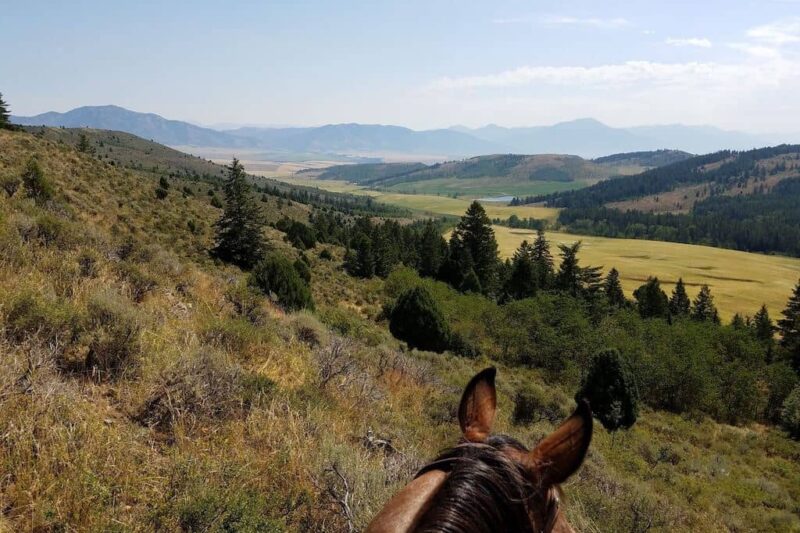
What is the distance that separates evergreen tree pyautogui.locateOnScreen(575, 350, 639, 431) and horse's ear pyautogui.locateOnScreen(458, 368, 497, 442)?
27.0 m

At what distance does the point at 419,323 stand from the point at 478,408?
90.4ft

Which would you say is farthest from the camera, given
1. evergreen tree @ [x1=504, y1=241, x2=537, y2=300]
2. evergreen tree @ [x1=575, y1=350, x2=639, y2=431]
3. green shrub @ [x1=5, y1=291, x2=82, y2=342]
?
evergreen tree @ [x1=504, y1=241, x2=537, y2=300]

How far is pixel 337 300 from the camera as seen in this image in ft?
113

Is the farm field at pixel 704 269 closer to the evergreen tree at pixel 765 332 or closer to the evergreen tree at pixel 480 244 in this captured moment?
the evergreen tree at pixel 765 332

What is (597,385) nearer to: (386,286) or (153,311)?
(386,286)

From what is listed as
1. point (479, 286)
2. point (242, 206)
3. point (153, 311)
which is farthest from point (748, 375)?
point (153, 311)

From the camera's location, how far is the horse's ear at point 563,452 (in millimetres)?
1635

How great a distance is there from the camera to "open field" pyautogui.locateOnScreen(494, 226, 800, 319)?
86.4m

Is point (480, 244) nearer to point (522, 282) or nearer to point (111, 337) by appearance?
point (522, 282)

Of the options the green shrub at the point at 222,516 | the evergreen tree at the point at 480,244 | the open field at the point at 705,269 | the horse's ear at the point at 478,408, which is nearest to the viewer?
the horse's ear at the point at 478,408

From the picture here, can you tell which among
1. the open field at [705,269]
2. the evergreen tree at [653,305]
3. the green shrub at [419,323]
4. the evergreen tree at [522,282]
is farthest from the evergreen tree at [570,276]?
the open field at [705,269]

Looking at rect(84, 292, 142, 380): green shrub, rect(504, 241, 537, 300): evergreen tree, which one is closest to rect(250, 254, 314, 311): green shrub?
rect(84, 292, 142, 380): green shrub

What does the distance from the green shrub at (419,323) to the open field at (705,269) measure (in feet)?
217

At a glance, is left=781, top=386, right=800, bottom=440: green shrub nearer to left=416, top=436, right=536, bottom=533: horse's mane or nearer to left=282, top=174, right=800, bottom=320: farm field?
left=416, top=436, right=536, bottom=533: horse's mane
